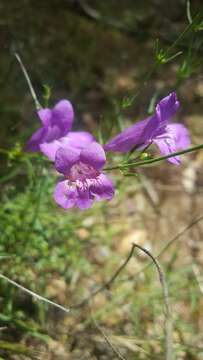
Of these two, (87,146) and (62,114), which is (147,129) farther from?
(62,114)

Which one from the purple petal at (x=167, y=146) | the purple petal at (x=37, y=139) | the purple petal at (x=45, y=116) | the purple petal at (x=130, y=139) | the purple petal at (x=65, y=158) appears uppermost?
the purple petal at (x=45, y=116)

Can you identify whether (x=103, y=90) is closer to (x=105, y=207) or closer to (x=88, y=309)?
(x=105, y=207)

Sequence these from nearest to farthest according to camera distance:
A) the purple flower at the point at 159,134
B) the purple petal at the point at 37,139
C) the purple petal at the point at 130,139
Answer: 1. the purple flower at the point at 159,134
2. the purple petal at the point at 130,139
3. the purple petal at the point at 37,139

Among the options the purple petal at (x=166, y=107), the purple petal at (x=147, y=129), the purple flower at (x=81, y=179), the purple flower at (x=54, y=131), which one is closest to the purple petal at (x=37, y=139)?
the purple flower at (x=54, y=131)

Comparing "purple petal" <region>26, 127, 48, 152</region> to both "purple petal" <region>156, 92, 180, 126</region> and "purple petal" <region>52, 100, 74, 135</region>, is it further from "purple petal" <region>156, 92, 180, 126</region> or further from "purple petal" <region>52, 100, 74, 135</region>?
"purple petal" <region>156, 92, 180, 126</region>

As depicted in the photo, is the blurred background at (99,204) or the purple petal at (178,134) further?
the blurred background at (99,204)

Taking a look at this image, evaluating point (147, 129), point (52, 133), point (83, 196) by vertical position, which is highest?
point (52, 133)

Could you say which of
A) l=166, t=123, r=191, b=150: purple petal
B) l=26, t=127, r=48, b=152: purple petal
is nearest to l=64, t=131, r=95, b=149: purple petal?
l=26, t=127, r=48, b=152: purple petal

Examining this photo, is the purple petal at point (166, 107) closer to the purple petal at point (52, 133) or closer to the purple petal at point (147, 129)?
the purple petal at point (147, 129)

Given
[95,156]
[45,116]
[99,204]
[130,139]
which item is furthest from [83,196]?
[99,204]
